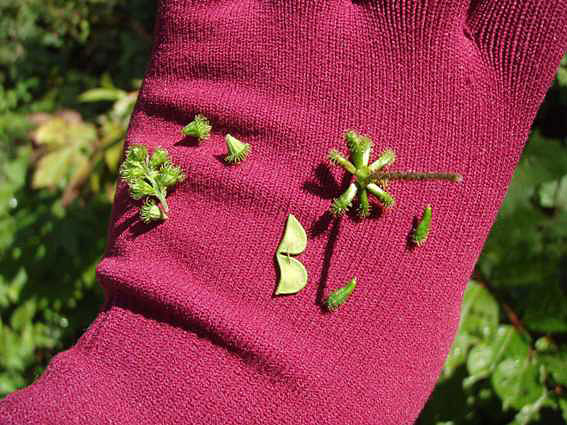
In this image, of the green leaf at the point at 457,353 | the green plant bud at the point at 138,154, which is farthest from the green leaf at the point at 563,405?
the green plant bud at the point at 138,154

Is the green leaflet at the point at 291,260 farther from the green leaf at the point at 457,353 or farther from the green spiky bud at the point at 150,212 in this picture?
the green leaf at the point at 457,353

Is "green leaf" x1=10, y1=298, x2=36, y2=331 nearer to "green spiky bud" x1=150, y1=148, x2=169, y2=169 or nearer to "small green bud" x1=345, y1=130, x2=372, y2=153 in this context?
"green spiky bud" x1=150, y1=148, x2=169, y2=169

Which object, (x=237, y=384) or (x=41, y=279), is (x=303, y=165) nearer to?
(x=237, y=384)

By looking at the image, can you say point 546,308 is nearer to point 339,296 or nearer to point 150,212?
point 339,296

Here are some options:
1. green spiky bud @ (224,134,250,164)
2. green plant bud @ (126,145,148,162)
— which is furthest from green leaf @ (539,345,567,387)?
green plant bud @ (126,145,148,162)

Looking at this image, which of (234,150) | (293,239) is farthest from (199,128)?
(293,239)

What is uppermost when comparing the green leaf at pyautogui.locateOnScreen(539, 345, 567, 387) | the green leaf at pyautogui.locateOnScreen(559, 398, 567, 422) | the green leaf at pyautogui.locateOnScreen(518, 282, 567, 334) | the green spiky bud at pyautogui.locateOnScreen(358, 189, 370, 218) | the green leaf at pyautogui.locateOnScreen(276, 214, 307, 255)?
the green spiky bud at pyautogui.locateOnScreen(358, 189, 370, 218)
